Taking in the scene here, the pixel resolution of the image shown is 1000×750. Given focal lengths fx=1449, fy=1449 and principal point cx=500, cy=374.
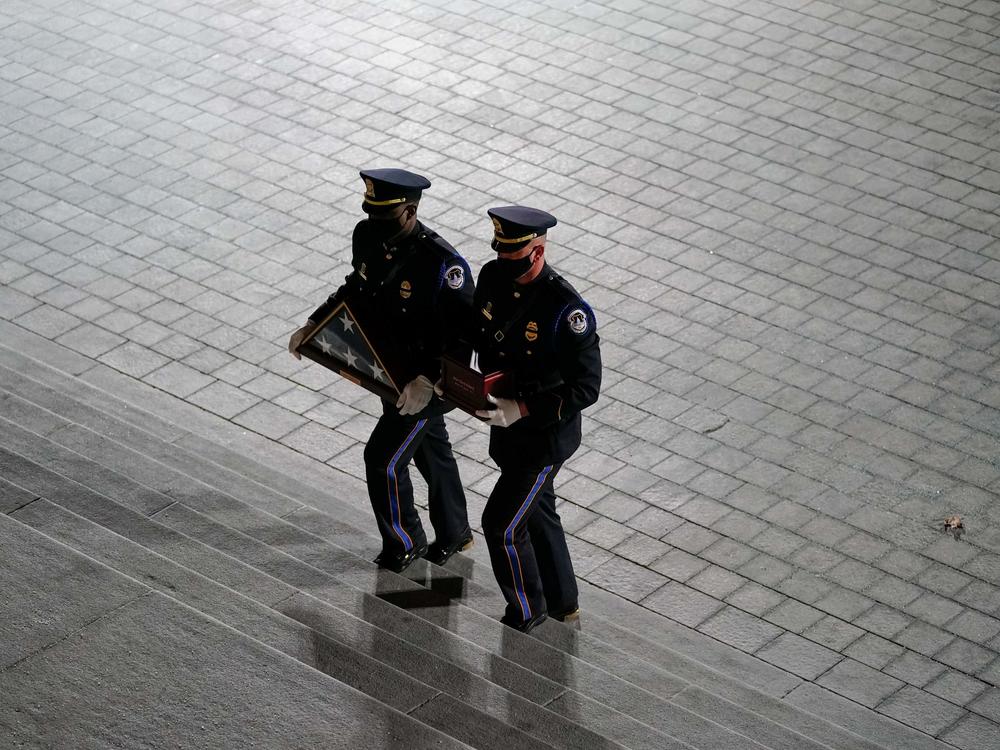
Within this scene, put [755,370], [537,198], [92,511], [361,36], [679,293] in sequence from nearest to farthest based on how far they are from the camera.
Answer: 1. [92,511]
2. [755,370]
3. [679,293]
4. [537,198]
5. [361,36]

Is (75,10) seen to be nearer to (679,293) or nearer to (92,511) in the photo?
(679,293)

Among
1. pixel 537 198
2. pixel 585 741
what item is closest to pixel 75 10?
pixel 537 198

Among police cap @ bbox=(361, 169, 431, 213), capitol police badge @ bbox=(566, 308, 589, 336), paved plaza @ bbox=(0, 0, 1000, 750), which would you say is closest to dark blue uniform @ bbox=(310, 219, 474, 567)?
police cap @ bbox=(361, 169, 431, 213)

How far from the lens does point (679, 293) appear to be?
8984 millimetres

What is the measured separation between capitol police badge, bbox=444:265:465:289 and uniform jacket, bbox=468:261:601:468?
13cm

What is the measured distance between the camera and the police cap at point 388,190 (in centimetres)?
579

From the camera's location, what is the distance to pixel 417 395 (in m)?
5.73

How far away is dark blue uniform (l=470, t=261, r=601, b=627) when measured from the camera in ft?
18.1

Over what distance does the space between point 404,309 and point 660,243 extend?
3870 millimetres

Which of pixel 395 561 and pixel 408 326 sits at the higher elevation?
pixel 408 326

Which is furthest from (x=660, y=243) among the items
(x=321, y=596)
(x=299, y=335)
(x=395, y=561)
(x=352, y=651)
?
(x=352, y=651)

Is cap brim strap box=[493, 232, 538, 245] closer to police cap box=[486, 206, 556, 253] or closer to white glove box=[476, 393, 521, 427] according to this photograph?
police cap box=[486, 206, 556, 253]

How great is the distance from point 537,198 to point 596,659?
4.59m

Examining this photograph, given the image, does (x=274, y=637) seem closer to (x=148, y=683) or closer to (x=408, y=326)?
(x=148, y=683)
